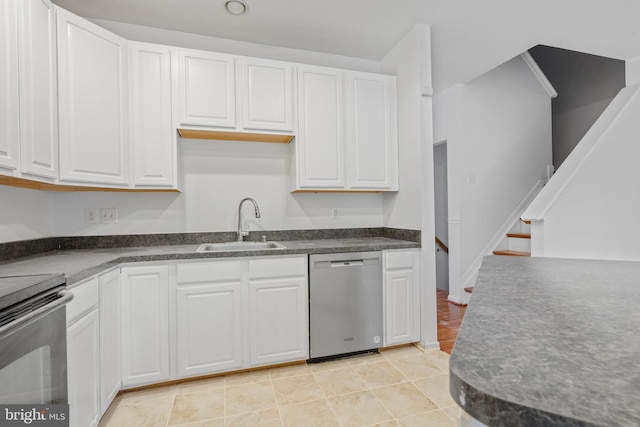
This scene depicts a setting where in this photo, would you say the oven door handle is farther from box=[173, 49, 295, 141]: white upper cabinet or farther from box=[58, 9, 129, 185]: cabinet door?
box=[173, 49, 295, 141]: white upper cabinet

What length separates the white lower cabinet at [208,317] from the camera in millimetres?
2082

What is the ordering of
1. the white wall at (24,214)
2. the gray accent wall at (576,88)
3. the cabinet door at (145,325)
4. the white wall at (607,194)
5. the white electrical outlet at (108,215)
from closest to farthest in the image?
1. the white wall at (24,214)
2. the cabinet door at (145,325)
3. the white electrical outlet at (108,215)
4. the white wall at (607,194)
5. the gray accent wall at (576,88)

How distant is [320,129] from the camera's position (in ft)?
8.86

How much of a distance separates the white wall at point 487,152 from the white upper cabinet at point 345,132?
1378mm

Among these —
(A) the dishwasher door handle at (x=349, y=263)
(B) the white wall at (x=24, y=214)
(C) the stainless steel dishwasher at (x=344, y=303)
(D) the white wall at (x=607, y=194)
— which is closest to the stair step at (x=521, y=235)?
(D) the white wall at (x=607, y=194)

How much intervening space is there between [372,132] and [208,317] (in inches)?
80.8

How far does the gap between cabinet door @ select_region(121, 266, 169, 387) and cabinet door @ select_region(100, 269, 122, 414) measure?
0.04m

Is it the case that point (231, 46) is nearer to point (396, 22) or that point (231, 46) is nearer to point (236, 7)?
point (236, 7)

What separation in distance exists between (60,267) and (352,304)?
1.84m

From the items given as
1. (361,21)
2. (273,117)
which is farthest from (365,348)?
(361,21)

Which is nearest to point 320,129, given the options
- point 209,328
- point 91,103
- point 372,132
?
point 372,132

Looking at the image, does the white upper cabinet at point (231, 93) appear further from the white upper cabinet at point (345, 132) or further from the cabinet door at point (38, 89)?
the cabinet door at point (38, 89)

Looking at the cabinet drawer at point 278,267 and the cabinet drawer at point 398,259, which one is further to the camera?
the cabinet drawer at point 398,259

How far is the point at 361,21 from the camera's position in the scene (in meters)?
2.56
